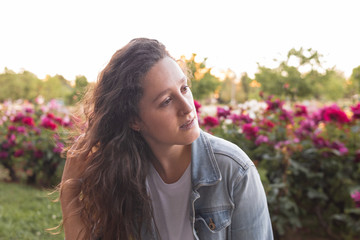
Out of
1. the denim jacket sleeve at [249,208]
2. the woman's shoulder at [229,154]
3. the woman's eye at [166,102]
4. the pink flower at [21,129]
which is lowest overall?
the denim jacket sleeve at [249,208]

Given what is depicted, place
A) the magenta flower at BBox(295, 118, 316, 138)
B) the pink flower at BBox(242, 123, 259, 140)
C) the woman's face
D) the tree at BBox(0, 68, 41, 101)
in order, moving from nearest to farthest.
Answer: the woman's face, the pink flower at BBox(242, 123, 259, 140), the magenta flower at BBox(295, 118, 316, 138), the tree at BBox(0, 68, 41, 101)

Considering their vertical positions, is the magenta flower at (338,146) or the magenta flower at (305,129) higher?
the magenta flower at (305,129)

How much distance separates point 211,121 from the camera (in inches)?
109

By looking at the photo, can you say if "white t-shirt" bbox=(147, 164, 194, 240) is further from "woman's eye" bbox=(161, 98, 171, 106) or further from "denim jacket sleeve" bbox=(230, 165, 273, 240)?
"woman's eye" bbox=(161, 98, 171, 106)

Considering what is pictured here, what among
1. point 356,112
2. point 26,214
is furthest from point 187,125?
point 26,214

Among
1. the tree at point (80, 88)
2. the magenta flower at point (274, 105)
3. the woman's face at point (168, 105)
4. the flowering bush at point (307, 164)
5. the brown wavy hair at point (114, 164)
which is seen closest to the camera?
A: the woman's face at point (168, 105)

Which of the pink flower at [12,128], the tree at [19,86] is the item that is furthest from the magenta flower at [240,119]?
the tree at [19,86]

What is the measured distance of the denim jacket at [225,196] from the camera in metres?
1.27

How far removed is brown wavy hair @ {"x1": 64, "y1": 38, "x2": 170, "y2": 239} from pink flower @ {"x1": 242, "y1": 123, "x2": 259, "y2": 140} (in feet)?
4.46

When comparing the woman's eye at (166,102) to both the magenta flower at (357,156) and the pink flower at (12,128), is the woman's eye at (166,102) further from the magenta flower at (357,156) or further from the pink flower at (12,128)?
Answer: the pink flower at (12,128)

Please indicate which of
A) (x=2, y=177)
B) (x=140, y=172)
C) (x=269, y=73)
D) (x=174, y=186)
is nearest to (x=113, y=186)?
(x=140, y=172)

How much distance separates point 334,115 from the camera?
2654 millimetres

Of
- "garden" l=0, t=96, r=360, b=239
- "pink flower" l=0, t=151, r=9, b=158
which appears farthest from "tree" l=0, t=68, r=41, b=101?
"garden" l=0, t=96, r=360, b=239

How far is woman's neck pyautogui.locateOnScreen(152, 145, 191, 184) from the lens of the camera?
1.45 m
